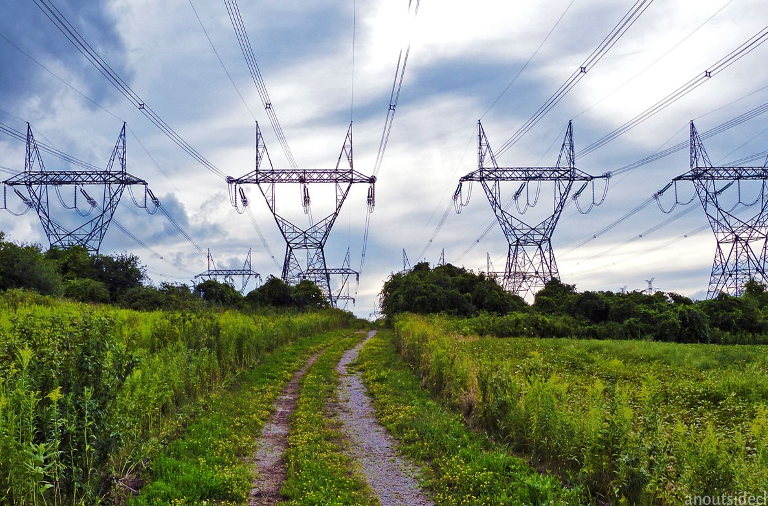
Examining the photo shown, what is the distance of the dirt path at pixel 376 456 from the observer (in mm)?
8227

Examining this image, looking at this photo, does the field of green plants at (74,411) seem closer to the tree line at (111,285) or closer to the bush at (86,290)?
the tree line at (111,285)

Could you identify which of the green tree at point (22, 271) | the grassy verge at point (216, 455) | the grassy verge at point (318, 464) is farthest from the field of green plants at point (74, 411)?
the green tree at point (22, 271)

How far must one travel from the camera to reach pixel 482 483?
26.0 ft

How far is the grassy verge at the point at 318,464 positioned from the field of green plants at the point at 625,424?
3.27 metres

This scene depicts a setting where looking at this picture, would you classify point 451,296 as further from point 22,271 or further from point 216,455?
point 216,455

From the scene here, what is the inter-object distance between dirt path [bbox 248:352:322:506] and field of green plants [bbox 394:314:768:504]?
14.6ft

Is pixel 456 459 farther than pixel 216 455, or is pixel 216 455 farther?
pixel 216 455

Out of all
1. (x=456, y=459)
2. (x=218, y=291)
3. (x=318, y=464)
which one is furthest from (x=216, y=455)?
(x=218, y=291)

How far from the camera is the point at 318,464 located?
916 cm

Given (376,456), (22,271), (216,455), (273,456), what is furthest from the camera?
(22,271)

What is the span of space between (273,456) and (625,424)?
653 cm

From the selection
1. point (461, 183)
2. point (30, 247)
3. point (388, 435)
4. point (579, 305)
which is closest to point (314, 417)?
point (388, 435)

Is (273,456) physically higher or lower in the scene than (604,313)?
lower

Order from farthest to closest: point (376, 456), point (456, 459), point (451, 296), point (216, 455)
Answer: point (451, 296), point (376, 456), point (216, 455), point (456, 459)
